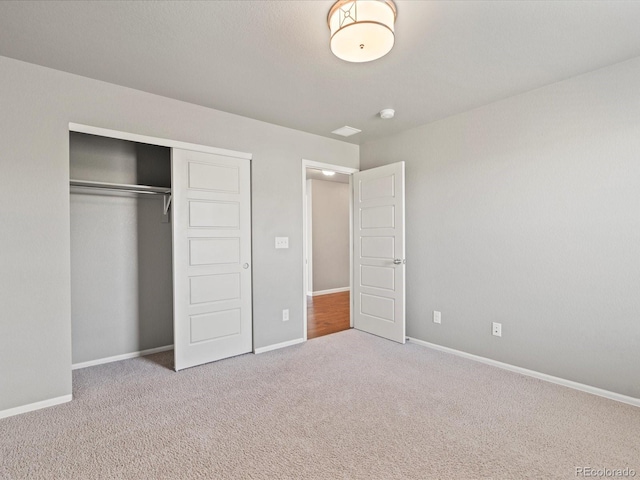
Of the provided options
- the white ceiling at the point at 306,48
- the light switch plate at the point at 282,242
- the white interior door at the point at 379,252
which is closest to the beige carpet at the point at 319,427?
the white interior door at the point at 379,252

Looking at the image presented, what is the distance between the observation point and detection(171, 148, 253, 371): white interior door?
3.12 m

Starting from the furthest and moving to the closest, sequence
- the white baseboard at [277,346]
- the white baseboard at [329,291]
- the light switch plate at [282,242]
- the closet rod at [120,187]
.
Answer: the white baseboard at [329,291] < the light switch plate at [282,242] < the white baseboard at [277,346] < the closet rod at [120,187]

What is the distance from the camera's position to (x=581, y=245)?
8.69ft

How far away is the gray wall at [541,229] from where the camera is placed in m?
2.47

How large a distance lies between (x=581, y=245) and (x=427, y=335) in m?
1.74

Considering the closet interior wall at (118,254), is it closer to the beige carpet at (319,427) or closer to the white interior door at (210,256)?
the beige carpet at (319,427)

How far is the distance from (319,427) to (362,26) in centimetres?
235

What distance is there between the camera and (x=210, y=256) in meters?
3.29

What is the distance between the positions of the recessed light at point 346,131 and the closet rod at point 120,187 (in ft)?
6.41

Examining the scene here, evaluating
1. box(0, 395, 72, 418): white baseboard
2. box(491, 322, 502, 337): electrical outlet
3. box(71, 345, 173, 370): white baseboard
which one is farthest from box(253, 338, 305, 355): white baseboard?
box(491, 322, 502, 337): electrical outlet

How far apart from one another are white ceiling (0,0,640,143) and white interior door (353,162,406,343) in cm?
108

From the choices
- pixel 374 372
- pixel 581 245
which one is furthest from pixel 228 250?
pixel 581 245

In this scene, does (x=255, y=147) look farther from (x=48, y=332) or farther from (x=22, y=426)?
(x=22, y=426)

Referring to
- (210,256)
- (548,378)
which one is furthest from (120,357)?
(548,378)
